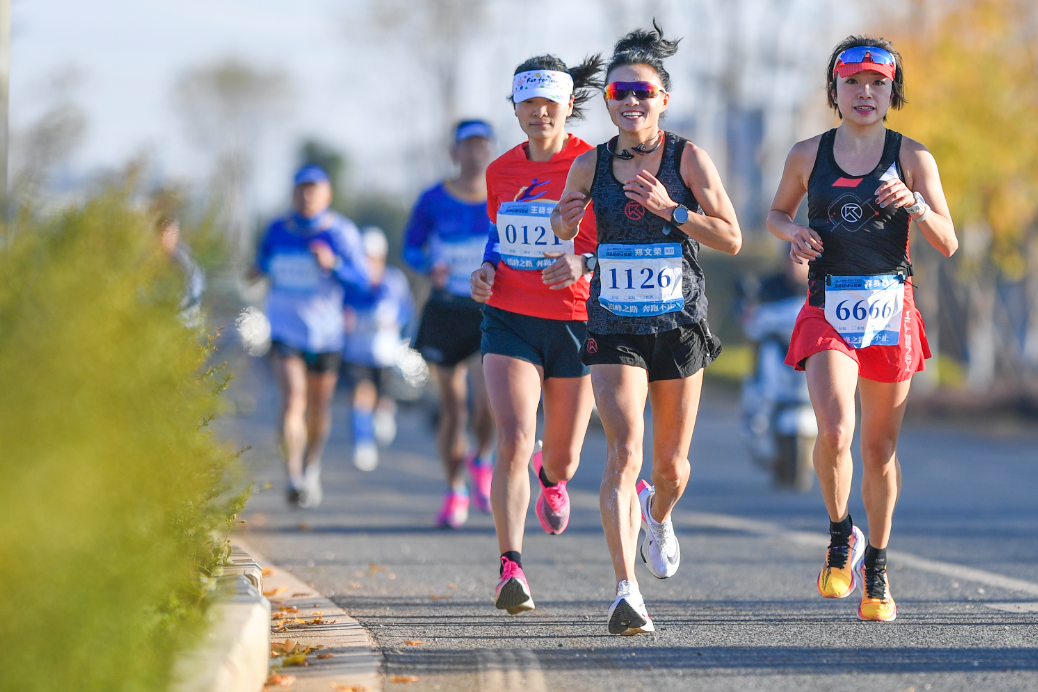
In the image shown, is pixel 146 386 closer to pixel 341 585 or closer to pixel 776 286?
pixel 341 585

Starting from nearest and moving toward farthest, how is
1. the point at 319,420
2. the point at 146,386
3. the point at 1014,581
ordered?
the point at 146,386, the point at 1014,581, the point at 319,420

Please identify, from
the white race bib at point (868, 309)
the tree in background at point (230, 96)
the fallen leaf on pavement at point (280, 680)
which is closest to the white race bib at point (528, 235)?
the white race bib at point (868, 309)

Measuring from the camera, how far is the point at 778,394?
1045cm

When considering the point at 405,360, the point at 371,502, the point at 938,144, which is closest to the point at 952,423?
the point at 938,144

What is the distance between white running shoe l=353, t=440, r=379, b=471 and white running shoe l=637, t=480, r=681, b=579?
26.0 feet

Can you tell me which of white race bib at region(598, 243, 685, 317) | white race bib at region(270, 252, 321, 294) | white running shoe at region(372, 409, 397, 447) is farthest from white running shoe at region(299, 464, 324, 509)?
white running shoe at region(372, 409, 397, 447)

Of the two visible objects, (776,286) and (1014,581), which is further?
(776,286)

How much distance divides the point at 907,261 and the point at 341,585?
2808 mm

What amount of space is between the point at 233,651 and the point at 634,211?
2.27 metres

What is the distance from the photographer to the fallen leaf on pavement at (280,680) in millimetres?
4055

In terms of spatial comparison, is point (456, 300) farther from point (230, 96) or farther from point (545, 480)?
point (230, 96)

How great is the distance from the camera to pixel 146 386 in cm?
351

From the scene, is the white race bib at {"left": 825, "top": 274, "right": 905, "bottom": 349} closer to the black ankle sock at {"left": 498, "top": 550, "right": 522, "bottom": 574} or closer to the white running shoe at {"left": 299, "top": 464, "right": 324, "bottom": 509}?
the black ankle sock at {"left": 498, "top": 550, "right": 522, "bottom": 574}

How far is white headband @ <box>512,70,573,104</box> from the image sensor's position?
5.40 m
